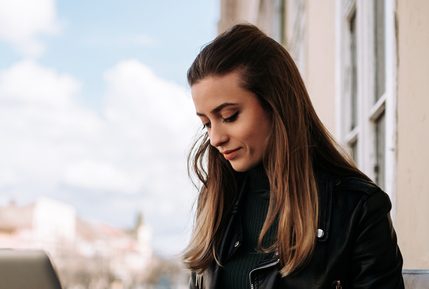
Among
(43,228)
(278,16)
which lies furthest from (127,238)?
(278,16)

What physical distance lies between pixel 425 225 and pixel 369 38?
43.5 inches

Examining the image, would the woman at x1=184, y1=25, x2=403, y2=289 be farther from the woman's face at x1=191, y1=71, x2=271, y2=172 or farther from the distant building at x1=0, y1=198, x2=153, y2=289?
the distant building at x1=0, y1=198, x2=153, y2=289

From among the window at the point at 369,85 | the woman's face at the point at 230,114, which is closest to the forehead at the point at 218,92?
the woman's face at the point at 230,114

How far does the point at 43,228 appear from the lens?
79062 mm

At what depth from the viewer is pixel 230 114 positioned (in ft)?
5.28

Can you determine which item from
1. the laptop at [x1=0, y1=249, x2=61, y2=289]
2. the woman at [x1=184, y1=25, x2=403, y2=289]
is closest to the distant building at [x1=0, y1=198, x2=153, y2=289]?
the woman at [x1=184, y1=25, x2=403, y2=289]

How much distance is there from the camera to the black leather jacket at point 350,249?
4.77 ft

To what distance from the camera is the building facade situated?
1869 mm

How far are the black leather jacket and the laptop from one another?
573 mm

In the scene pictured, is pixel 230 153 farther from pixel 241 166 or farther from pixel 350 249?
pixel 350 249

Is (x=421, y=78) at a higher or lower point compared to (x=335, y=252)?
higher

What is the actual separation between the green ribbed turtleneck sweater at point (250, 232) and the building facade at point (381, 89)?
1.14ft

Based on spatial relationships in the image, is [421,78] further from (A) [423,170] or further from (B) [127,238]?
(B) [127,238]

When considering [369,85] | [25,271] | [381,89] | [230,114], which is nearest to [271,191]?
[230,114]
